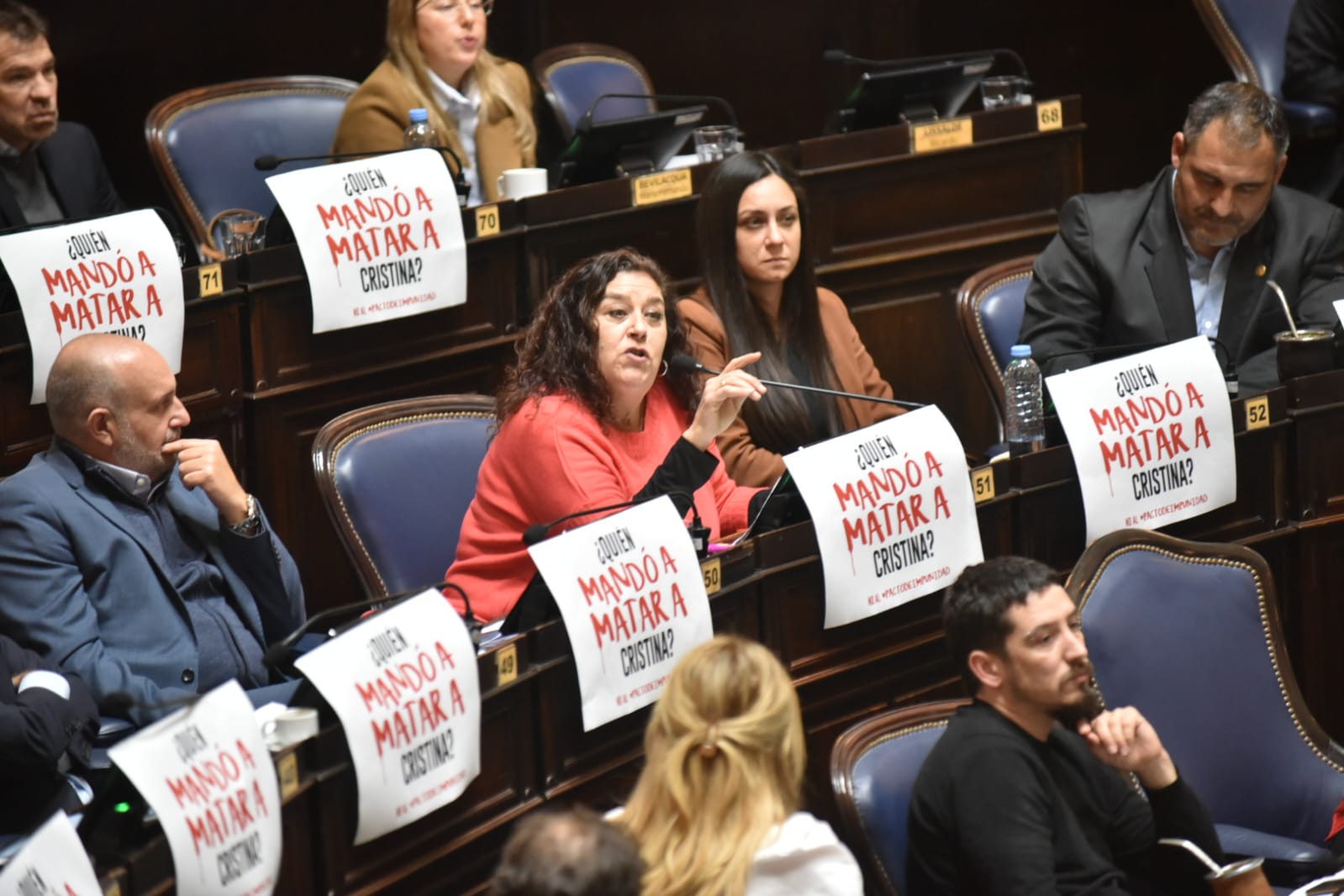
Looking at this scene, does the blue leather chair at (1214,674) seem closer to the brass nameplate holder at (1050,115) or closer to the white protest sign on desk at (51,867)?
the white protest sign on desk at (51,867)

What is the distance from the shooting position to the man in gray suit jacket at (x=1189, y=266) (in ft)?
12.4

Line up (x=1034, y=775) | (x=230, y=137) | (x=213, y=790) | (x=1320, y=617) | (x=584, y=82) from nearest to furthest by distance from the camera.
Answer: (x=213, y=790) < (x=1034, y=775) < (x=1320, y=617) < (x=230, y=137) < (x=584, y=82)

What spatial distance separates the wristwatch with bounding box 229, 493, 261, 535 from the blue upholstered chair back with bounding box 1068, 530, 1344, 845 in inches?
52.4

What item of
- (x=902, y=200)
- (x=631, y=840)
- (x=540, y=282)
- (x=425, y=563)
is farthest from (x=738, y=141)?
(x=631, y=840)

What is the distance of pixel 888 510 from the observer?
300cm

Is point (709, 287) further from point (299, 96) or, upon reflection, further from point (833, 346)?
point (299, 96)

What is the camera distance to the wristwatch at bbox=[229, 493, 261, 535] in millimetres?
2926

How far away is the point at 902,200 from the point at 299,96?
1573mm

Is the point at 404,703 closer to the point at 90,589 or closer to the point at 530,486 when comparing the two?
the point at 90,589

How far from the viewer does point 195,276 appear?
3.46 metres

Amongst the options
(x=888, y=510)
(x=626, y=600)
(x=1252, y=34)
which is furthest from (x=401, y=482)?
(x=1252, y=34)

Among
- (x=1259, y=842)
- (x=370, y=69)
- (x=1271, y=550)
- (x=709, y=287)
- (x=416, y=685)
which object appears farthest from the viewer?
(x=370, y=69)

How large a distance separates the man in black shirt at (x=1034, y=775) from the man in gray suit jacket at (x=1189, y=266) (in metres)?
1.27

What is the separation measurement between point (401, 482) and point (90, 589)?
0.70 meters
